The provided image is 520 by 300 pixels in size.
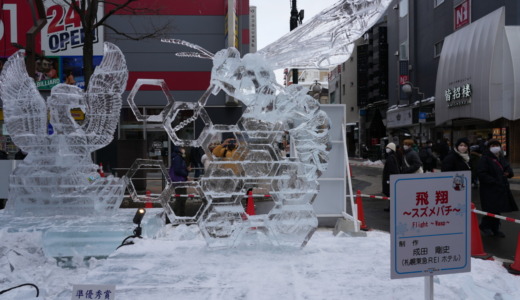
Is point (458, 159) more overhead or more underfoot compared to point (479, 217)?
more overhead

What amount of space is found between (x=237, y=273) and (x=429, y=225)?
1.94 meters

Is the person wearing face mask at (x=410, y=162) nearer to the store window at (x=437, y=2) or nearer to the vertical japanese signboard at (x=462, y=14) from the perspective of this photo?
the vertical japanese signboard at (x=462, y=14)

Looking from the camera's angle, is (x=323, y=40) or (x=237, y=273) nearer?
(x=237, y=273)

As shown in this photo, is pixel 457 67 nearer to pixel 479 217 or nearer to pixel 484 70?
pixel 484 70

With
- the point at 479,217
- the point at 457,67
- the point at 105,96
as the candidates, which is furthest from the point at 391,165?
the point at 457,67

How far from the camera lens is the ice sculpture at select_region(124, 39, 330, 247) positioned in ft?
17.5

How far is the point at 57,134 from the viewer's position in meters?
6.28

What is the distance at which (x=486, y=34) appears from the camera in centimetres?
1912

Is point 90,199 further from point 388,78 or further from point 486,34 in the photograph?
point 388,78

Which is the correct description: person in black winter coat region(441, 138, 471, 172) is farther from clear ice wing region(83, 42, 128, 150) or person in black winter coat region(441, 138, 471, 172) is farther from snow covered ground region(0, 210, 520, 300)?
clear ice wing region(83, 42, 128, 150)

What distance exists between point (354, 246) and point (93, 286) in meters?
3.25

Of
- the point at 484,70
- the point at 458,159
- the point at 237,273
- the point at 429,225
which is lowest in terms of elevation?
the point at 237,273

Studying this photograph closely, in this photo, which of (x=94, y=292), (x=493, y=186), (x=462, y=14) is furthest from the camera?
(x=462, y=14)

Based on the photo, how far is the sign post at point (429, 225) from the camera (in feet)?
10.5
